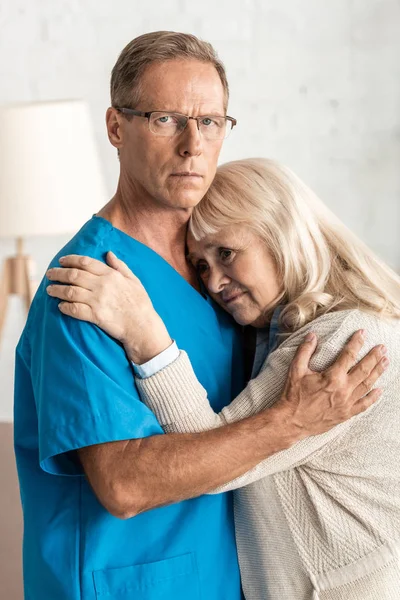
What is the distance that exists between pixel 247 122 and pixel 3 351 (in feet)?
4.50

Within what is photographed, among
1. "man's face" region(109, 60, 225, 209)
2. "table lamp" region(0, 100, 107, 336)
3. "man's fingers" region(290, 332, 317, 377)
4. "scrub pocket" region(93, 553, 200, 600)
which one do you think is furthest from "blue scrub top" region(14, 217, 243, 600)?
"table lamp" region(0, 100, 107, 336)

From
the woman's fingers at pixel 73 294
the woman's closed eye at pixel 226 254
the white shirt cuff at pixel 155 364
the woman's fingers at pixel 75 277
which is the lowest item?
the white shirt cuff at pixel 155 364

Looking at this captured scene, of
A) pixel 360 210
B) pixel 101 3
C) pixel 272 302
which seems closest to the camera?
pixel 272 302

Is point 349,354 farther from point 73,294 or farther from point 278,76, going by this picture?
point 278,76

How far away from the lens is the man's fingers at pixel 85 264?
4.82 ft

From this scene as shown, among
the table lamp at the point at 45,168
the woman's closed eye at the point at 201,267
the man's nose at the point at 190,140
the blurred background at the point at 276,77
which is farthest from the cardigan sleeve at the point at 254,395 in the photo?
the blurred background at the point at 276,77

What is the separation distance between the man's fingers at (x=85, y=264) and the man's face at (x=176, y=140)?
20cm

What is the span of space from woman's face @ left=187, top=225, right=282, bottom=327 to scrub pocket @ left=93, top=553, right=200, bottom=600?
18.8 inches

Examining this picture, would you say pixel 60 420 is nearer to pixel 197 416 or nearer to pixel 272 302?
pixel 197 416

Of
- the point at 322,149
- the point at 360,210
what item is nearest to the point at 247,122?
the point at 322,149

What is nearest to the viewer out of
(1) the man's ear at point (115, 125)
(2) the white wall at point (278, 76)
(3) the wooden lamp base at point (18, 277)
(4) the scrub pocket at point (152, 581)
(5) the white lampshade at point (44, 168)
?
(4) the scrub pocket at point (152, 581)

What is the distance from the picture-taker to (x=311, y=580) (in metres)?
1.60

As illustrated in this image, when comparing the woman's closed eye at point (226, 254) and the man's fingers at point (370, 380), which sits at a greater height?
the woman's closed eye at point (226, 254)

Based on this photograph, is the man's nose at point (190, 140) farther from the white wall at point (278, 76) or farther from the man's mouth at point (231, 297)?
the white wall at point (278, 76)
